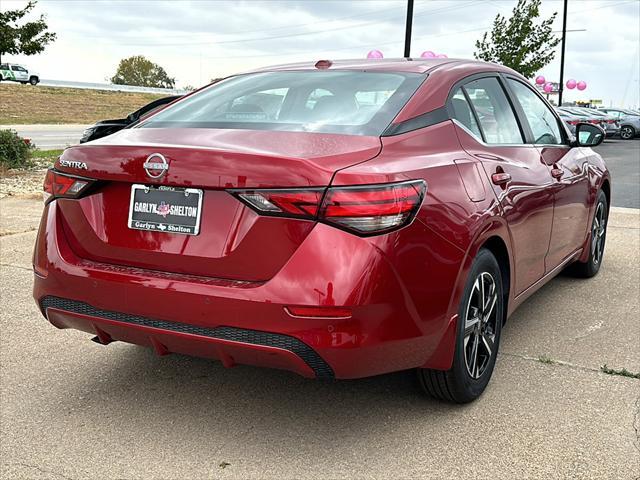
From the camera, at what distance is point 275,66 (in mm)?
4152

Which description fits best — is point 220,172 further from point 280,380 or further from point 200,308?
point 280,380

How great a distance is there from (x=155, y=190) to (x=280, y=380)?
4.27 feet

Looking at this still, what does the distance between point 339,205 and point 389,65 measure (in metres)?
1.36

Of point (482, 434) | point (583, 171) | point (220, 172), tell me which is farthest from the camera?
point (583, 171)

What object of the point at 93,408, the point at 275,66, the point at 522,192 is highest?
the point at 275,66

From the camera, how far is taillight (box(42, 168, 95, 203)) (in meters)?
3.03

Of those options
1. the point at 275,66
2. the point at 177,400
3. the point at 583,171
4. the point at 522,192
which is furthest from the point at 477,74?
the point at 177,400

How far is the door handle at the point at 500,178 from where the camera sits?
3.47 m

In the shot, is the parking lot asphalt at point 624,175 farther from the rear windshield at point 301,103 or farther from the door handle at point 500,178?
the rear windshield at point 301,103

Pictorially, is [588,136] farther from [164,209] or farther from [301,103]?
[164,209]

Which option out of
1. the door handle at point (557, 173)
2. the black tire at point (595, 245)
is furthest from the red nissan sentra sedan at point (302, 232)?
the black tire at point (595, 245)

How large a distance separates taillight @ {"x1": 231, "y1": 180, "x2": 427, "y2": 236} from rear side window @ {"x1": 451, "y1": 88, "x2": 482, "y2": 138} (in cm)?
96

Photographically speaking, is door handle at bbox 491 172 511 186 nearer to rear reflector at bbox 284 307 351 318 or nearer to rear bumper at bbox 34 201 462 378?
rear bumper at bbox 34 201 462 378

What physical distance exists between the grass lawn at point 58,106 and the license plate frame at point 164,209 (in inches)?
1260
